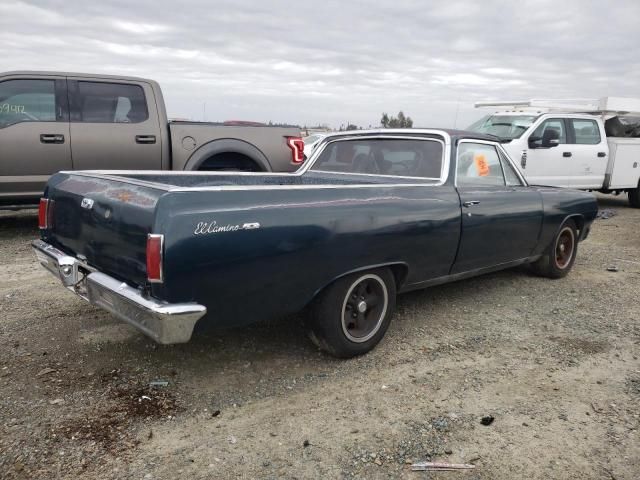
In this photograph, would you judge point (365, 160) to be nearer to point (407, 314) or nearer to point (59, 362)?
point (407, 314)

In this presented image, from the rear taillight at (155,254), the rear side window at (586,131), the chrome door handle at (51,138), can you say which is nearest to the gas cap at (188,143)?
the chrome door handle at (51,138)

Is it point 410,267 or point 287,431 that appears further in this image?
point 410,267

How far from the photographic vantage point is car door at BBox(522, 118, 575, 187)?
916 cm

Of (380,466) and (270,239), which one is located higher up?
(270,239)

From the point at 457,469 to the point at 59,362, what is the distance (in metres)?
2.42

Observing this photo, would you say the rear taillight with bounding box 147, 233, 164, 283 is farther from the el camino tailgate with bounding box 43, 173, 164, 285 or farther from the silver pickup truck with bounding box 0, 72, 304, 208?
the silver pickup truck with bounding box 0, 72, 304, 208

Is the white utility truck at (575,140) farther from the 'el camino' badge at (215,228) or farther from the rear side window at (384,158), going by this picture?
the 'el camino' badge at (215,228)

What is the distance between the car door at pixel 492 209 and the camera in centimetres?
416

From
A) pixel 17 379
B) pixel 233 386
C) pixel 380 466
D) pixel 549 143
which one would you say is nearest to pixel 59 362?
pixel 17 379

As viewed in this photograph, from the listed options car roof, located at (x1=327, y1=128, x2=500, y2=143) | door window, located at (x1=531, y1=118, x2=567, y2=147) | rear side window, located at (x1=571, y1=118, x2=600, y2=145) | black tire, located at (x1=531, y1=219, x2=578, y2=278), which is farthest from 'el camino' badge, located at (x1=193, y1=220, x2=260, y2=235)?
rear side window, located at (x1=571, y1=118, x2=600, y2=145)

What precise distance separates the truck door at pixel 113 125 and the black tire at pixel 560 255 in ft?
15.4

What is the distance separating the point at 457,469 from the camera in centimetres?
248

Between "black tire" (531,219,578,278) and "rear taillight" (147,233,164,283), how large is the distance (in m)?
4.10

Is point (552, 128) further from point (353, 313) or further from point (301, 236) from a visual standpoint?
point (301, 236)
